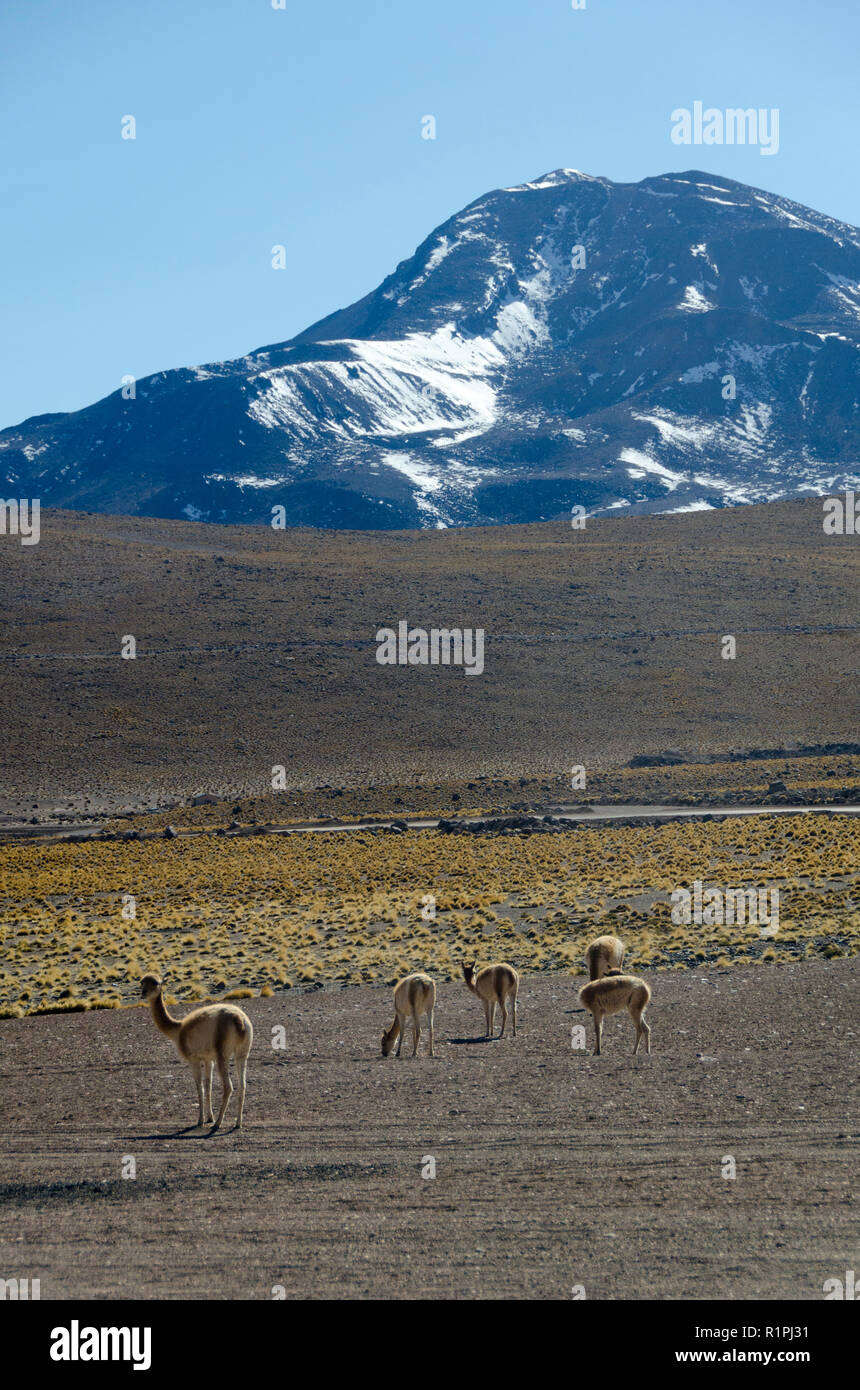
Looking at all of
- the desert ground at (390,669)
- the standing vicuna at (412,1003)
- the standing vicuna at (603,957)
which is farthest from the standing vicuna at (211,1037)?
the desert ground at (390,669)

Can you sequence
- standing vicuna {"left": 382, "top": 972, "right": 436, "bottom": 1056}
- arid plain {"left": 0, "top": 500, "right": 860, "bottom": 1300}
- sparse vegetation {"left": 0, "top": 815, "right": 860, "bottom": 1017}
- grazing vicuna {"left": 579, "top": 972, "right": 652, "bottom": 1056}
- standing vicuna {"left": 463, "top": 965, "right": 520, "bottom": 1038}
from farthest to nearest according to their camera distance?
sparse vegetation {"left": 0, "top": 815, "right": 860, "bottom": 1017} → standing vicuna {"left": 463, "top": 965, "right": 520, "bottom": 1038} → standing vicuna {"left": 382, "top": 972, "right": 436, "bottom": 1056} → grazing vicuna {"left": 579, "top": 972, "right": 652, "bottom": 1056} → arid plain {"left": 0, "top": 500, "right": 860, "bottom": 1300}

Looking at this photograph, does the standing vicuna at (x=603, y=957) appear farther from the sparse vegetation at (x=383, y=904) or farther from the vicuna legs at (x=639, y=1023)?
the sparse vegetation at (x=383, y=904)

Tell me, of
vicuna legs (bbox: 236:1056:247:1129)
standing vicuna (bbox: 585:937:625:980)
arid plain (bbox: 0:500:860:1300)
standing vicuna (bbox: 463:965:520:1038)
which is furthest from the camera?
standing vicuna (bbox: 585:937:625:980)

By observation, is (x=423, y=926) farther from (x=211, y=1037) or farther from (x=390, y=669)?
(x=390, y=669)

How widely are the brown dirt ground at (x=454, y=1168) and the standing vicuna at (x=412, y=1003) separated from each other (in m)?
0.35

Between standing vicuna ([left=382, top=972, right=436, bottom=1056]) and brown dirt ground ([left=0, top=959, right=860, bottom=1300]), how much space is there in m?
0.35

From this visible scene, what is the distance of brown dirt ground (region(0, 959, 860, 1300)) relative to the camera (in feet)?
27.4

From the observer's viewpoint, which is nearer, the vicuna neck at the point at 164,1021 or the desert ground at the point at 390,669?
the vicuna neck at the point at 164,1021

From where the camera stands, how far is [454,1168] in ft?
34.0

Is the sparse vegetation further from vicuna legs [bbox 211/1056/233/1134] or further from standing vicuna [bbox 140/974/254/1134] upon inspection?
standing vicuna [bbox 140/974/254/1134]

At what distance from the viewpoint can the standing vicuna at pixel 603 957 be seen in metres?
16.9

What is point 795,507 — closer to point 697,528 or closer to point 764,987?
point 697,528

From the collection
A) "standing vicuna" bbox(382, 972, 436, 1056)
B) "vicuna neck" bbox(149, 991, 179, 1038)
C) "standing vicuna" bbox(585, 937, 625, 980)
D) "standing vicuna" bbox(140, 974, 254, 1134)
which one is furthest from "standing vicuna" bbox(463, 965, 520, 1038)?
"vicuna neck" bbox(149, 991, 179, 1038)
